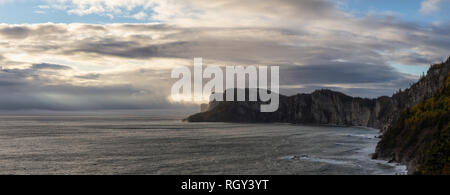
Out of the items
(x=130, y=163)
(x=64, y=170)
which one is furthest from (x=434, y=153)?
(x=64, y=170)

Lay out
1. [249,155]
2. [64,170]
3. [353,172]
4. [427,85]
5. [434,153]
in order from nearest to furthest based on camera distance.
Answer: [434,153], [353,172], [64,170], [249,155], [427,85]

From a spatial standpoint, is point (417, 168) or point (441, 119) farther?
point (441, 119)

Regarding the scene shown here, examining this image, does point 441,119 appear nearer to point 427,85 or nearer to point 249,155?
point 249,155

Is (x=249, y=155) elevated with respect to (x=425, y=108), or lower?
lower

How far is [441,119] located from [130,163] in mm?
63676

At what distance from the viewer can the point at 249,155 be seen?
86.0m

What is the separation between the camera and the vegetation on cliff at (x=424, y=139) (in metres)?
51.6

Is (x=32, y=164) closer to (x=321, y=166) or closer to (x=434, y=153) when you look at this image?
(x=321, y=166)

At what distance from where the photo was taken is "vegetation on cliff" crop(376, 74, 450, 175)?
169 ft

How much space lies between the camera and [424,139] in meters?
63.2
